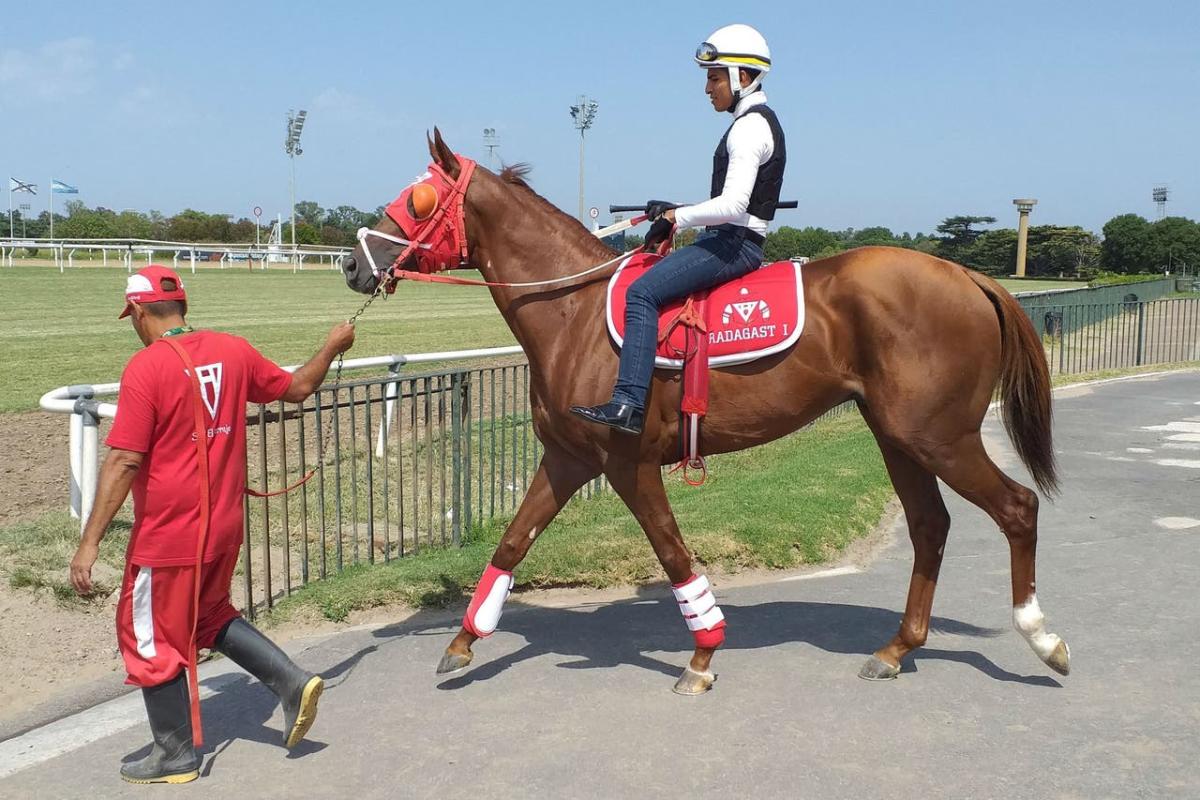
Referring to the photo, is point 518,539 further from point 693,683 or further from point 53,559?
point 53,559

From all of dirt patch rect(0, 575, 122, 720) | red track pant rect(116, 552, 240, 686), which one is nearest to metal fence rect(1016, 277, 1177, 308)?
dirt patch rect(0, 575, 122, 720)

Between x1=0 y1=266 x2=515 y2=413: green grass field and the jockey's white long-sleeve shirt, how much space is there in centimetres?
888

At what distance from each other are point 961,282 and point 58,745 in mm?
4167

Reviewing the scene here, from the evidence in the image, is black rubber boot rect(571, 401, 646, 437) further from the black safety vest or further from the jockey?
the black safety vest

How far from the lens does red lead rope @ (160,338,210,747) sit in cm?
372

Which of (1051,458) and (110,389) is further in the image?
(110,389)

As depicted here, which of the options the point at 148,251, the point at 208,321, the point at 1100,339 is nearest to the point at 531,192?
the point at 208,321

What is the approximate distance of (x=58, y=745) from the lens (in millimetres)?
4035

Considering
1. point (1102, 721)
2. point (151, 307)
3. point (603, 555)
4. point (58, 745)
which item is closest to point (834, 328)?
point (1102, 721)

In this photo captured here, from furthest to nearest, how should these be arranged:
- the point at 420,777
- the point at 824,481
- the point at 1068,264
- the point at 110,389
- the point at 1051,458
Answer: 1. the point at 1068,264
2. the point at 824,481
3. the point at 110,389
4. the point at 1051,458
5. the point at 420,777

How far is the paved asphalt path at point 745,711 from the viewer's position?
3.71 m

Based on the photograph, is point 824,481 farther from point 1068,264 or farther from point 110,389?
point 1068,264

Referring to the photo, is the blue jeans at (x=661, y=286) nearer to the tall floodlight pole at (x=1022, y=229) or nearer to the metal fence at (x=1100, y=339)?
the metal fence at (x=1100, y=339)

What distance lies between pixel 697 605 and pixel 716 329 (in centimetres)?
122
